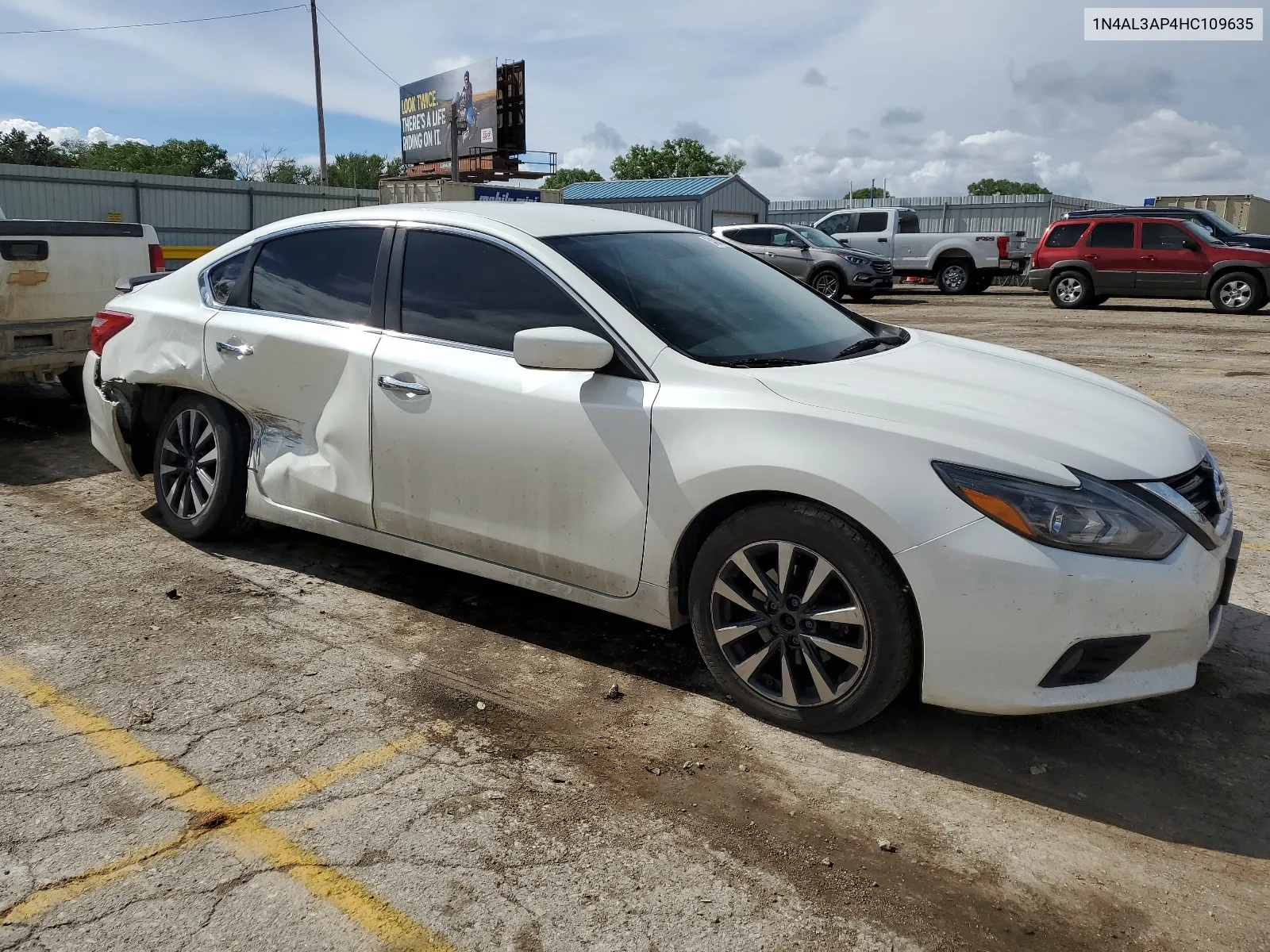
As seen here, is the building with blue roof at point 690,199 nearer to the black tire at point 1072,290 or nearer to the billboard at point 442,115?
the billboard at point 442,115

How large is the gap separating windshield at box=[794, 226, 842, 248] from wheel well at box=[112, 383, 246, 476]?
18870 mm

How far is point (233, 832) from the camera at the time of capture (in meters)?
2.81

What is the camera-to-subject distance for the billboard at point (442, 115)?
161 feet

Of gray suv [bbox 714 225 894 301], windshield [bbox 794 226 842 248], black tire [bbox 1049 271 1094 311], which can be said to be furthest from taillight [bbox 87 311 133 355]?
windshield [bbox 794 226 842 248]

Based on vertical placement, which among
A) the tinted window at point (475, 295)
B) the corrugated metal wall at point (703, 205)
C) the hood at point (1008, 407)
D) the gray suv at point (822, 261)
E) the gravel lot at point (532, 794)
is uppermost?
the corrugated metal wall at point (703, 205)

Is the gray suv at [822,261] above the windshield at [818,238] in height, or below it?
below

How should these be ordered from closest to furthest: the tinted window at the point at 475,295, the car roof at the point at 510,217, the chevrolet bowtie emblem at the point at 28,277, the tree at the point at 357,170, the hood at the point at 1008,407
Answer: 1. the hood at the point at 1008,407
2. the tinted window at the point at 475,295
3. the car roof at the point at 510,217
4. the chevrolet bowtie emblem at the point at 28,277
5. the tree at the point at 357,170

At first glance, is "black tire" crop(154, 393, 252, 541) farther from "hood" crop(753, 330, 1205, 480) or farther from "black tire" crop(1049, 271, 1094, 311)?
"black tire" crop(1049, 271, 1094, 311)

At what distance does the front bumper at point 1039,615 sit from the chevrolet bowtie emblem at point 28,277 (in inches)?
262

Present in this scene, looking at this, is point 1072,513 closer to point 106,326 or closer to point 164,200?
point 106,326

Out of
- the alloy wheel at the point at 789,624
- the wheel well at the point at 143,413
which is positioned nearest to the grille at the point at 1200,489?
the alloy wheel at the point at 789,624

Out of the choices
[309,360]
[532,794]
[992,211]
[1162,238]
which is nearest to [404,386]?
[309,360]

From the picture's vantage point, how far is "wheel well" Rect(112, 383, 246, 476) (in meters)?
5.20

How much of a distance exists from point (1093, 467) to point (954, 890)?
4.04 feet
